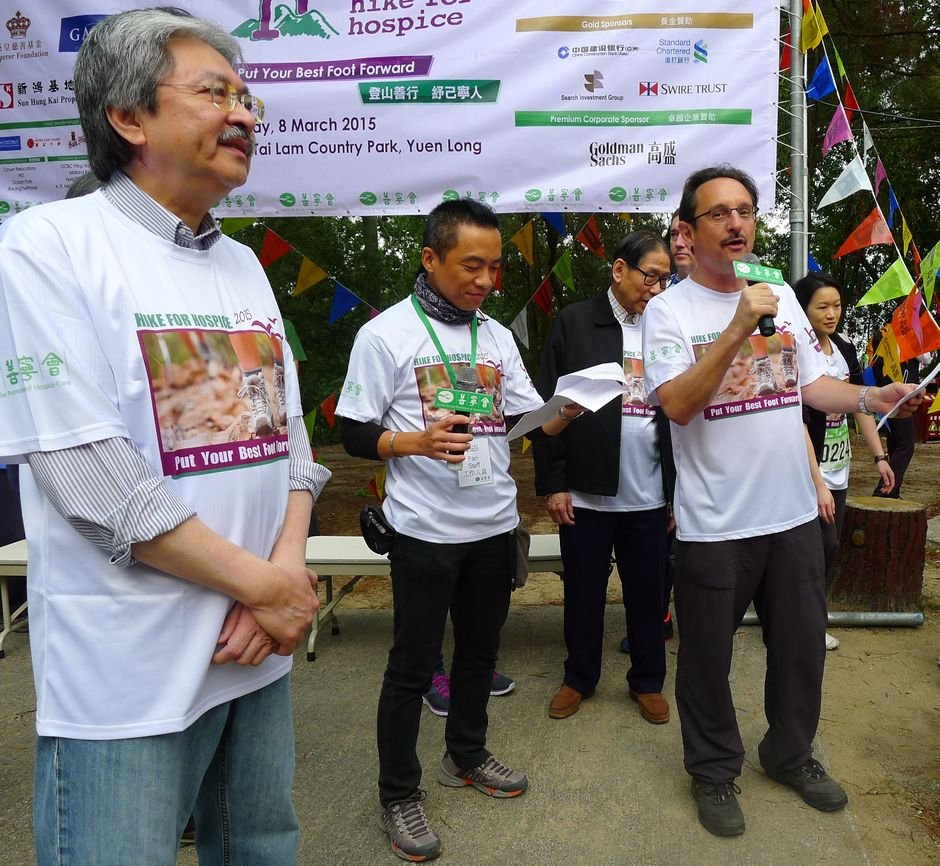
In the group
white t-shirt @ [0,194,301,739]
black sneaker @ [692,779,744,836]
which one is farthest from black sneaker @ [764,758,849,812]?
white t-shirt @ [0,194,301,739]

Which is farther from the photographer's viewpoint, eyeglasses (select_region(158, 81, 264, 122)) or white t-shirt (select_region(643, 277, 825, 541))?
white t-shirt (select_region(643, 277, 825, 541))

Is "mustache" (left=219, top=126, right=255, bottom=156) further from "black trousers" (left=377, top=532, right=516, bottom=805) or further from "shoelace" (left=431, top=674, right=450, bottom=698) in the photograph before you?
"shoelace" (left=431, top=674, right=450, bottom=698)

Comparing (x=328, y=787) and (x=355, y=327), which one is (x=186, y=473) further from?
(x=355, y=327)

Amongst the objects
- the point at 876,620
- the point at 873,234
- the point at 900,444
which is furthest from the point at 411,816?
the point at 900,444

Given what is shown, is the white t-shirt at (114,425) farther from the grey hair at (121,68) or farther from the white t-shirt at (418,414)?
the white t-shirt at (418,414)

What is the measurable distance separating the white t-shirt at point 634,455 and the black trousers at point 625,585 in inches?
2.0

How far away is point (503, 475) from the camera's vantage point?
102 inches

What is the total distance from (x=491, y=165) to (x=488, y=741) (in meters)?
2.70

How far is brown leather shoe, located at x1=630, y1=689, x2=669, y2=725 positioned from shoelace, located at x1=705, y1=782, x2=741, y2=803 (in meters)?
0.70

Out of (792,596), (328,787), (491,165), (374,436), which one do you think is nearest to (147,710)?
(374,436)

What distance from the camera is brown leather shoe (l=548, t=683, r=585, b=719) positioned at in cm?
336

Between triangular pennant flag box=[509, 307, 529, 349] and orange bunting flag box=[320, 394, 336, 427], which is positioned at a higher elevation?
triangular pennant flag box=[509, 307, 529, 349]

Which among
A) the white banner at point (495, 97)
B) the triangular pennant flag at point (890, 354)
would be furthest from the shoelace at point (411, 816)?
the triangular pennant flag at point (890, 354)

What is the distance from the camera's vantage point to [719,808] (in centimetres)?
250
